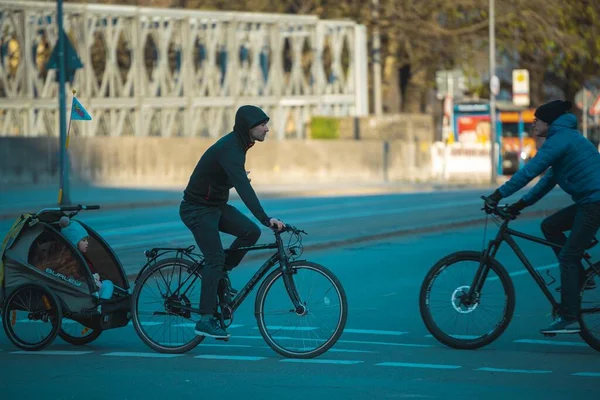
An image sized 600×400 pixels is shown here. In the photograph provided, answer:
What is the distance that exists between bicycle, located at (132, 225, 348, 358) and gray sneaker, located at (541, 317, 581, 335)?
56.3 inches

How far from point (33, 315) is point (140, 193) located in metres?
23.6

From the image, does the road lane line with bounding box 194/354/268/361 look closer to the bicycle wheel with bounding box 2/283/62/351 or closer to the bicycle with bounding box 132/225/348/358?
the bicycle with bounding box 132/225/348/358

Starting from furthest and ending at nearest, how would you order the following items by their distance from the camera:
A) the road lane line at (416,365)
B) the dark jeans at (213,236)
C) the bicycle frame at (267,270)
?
the dark jeans at (213,236)
the bicycle frame at (267,270)
the road lane line at (416,365)

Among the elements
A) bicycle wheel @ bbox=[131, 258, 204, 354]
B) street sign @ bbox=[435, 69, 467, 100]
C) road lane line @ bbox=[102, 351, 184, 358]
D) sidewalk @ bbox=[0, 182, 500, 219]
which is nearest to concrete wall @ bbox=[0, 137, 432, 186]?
sidewalk @ bbox=[0, 182, 500, 219]

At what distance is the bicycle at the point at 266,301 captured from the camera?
376 inches

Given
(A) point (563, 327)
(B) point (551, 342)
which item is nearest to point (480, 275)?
(A) point (563, 327)

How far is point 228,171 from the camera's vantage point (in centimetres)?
967

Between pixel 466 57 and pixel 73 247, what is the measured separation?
42.0 metres

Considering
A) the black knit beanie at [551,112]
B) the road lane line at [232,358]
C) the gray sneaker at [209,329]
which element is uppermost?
the black knit beanie at [551,112]

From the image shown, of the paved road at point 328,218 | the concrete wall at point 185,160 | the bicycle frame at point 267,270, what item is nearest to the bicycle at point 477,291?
the bicycle frame at point 267,270

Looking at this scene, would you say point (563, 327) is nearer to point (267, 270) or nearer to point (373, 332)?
point (373, 332)

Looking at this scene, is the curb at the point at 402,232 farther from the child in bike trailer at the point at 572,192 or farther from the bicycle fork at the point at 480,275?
the child in bike trailer at the point at 572,192

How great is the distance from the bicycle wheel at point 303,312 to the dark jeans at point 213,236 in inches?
12.8

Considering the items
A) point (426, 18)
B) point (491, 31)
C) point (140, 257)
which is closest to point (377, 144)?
point (491, 31)
